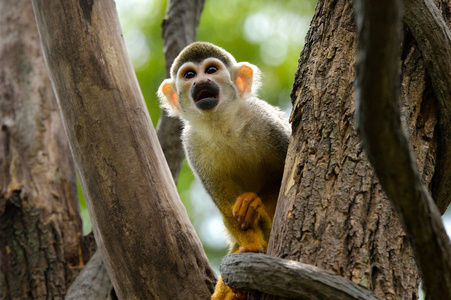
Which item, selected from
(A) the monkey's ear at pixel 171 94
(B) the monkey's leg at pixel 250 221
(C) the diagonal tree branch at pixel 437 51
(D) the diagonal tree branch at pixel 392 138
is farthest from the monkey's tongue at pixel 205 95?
(D) the diagonal tree branch at pixel 392 138

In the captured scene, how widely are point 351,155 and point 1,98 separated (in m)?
3.97

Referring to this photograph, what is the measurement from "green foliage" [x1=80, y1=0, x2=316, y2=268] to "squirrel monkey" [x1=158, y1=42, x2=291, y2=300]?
3.58 meters

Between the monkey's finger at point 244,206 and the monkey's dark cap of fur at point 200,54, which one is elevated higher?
the monkey's dark cap of fur at point 200,54

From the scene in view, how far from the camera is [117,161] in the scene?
316 cm

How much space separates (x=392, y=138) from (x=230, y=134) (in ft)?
8.45

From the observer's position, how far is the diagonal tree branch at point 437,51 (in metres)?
2.49

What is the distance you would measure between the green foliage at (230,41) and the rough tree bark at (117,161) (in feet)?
14.2

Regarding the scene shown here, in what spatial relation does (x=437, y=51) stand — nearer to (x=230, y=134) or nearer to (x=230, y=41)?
(x=230, y=134)

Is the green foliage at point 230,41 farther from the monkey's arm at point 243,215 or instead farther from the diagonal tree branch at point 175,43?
the monkey's arm at point 243,215

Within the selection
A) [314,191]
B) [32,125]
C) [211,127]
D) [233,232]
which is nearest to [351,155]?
[314,191]

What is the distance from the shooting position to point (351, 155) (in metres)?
2.36

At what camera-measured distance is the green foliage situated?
8.17 meters

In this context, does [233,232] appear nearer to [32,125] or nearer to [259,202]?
[259,202]

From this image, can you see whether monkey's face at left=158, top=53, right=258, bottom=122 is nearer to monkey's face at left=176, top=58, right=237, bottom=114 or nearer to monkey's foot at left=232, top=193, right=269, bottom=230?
monkey's face at left=176, top=58, right=237, bottom=114
